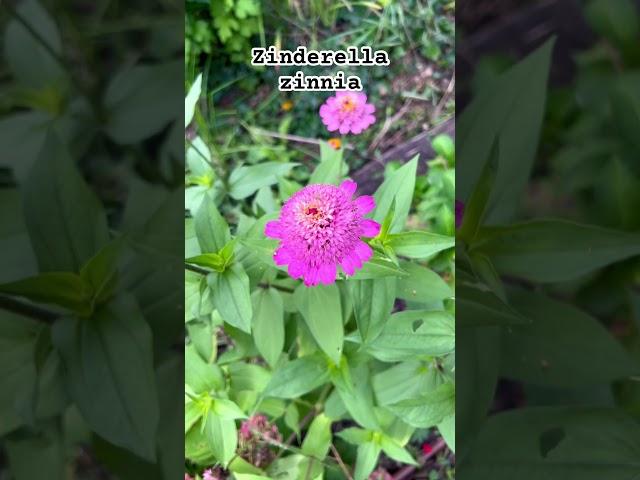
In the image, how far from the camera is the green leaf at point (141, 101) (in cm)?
59

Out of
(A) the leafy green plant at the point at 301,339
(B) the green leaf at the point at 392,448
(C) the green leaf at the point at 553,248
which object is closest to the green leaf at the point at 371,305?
(A) the leafy green plant at the point at 301,339

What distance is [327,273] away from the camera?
556mm

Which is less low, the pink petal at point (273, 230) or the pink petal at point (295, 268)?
the pink petal at point (273, 230)

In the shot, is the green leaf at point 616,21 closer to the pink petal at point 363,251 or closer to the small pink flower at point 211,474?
the pink petal at point 363,251

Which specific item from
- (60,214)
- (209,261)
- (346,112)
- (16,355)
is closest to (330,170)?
(346,112)

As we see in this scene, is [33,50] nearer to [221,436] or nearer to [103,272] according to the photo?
[103,272]

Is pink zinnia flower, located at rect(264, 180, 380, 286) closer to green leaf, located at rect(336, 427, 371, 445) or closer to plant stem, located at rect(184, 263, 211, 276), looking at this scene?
plant stem, located at rect(184, 263, 211, 276)

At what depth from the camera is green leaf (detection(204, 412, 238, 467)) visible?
2.23 feet

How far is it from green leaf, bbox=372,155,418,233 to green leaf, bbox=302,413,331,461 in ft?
0.93

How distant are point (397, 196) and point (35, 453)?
49 centimetres

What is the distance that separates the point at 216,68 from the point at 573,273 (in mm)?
421

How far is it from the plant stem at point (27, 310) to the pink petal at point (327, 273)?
26 cm

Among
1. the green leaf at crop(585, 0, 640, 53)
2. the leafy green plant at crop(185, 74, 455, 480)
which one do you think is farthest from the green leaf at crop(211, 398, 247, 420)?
the green leaf at crop(585, 0, 640, 53)

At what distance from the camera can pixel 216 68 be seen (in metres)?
0.63
